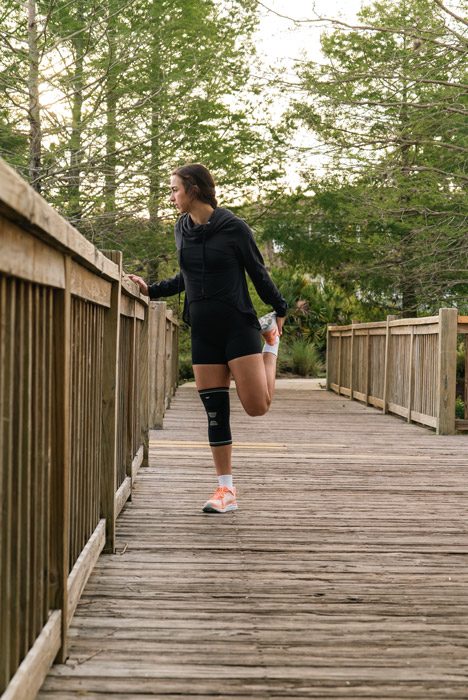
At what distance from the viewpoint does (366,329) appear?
39.4 ft

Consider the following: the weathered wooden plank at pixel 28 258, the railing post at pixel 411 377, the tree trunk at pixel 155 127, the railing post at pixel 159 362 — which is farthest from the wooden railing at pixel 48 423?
the tree trunk at pixel 155 127

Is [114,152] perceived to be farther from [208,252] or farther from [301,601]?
[301,601]

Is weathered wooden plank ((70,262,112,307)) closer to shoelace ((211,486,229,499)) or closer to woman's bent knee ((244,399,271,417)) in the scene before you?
woman's bent knee ((244,399,271,417))

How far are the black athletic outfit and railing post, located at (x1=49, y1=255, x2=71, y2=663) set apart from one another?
174 cm

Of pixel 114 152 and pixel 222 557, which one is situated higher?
pixel 114 152

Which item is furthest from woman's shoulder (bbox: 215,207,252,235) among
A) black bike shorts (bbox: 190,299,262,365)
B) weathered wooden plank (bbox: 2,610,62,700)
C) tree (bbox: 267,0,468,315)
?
tree (bbox: 267,0,468,315)

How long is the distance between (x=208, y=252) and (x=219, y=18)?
10.5m

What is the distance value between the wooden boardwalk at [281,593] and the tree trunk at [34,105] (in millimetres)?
4855

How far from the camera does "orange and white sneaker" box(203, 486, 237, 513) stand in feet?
13.5

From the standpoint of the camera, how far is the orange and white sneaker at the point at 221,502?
411cm

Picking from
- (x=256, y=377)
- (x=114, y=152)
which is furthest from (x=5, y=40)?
(x=256, y=377)

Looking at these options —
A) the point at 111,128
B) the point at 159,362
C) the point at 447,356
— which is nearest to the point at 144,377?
the point at 159,362

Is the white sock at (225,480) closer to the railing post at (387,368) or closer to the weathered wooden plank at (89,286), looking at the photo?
the weathered wooden plank at (89,286)

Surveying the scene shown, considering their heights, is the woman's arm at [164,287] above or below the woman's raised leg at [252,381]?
above
